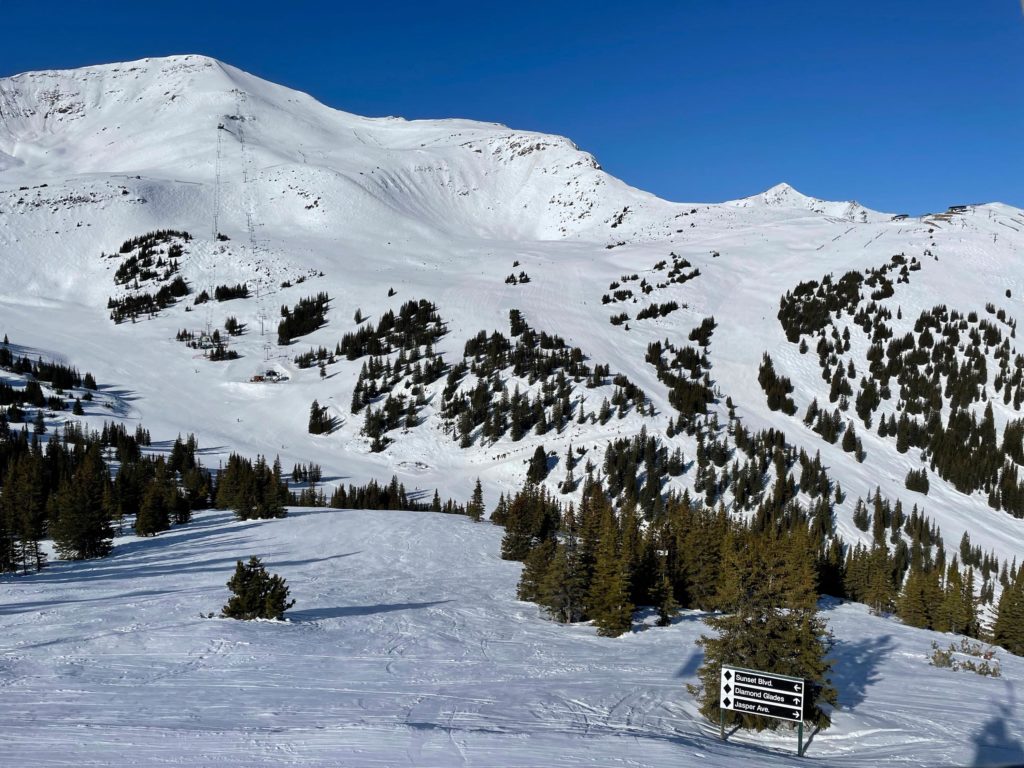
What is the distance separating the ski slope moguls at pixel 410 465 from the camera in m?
13.0

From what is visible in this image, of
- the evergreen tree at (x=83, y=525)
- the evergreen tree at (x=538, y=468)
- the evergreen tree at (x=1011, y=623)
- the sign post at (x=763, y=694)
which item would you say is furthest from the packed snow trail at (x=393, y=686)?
the evergreen tree at (x=538, y=468)

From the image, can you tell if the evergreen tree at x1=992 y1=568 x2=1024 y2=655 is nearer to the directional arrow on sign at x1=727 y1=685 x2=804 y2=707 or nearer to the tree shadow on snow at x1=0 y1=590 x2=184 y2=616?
the directional arrow on sign at x1=727 y1=685 x2=804 y2=707

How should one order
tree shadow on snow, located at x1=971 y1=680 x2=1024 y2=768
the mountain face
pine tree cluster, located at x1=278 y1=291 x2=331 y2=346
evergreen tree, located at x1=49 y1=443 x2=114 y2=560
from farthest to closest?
pine tree cluster, located at x1=278 y1=291 x2=331 y2=346
the mountain face
evergreen tree, located at x1=49 y1=443 x2=114 y2=560
tree shadow on snow, located at x1=971 y1=680 x2=1024 y2=768

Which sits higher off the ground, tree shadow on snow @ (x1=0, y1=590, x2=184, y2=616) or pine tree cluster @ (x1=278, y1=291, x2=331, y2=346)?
pine tree cluster @ (x1=278, y1=291, x2=331, y2=346)

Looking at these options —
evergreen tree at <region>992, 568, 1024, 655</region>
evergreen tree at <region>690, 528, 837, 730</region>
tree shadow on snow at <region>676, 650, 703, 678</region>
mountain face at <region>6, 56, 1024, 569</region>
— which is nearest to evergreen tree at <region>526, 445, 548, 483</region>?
mountain face at <region>6, 56, 1024, 569</region>

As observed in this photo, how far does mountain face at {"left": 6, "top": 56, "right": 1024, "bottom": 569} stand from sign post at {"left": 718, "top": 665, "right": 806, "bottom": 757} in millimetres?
50170

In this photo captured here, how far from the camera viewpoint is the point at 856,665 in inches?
893

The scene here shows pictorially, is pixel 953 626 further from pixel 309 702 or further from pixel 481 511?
pixel 309 702

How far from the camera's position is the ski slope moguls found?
13.0m

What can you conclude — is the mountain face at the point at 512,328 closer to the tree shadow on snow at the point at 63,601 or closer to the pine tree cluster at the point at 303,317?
the pine tree cluster at the point at 303,317

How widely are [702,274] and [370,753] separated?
118 metres

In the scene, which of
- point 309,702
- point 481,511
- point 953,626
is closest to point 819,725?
point 309,702

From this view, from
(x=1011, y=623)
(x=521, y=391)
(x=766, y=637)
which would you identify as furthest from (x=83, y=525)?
(x=1011, y=623)

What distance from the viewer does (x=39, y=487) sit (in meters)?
41.2
